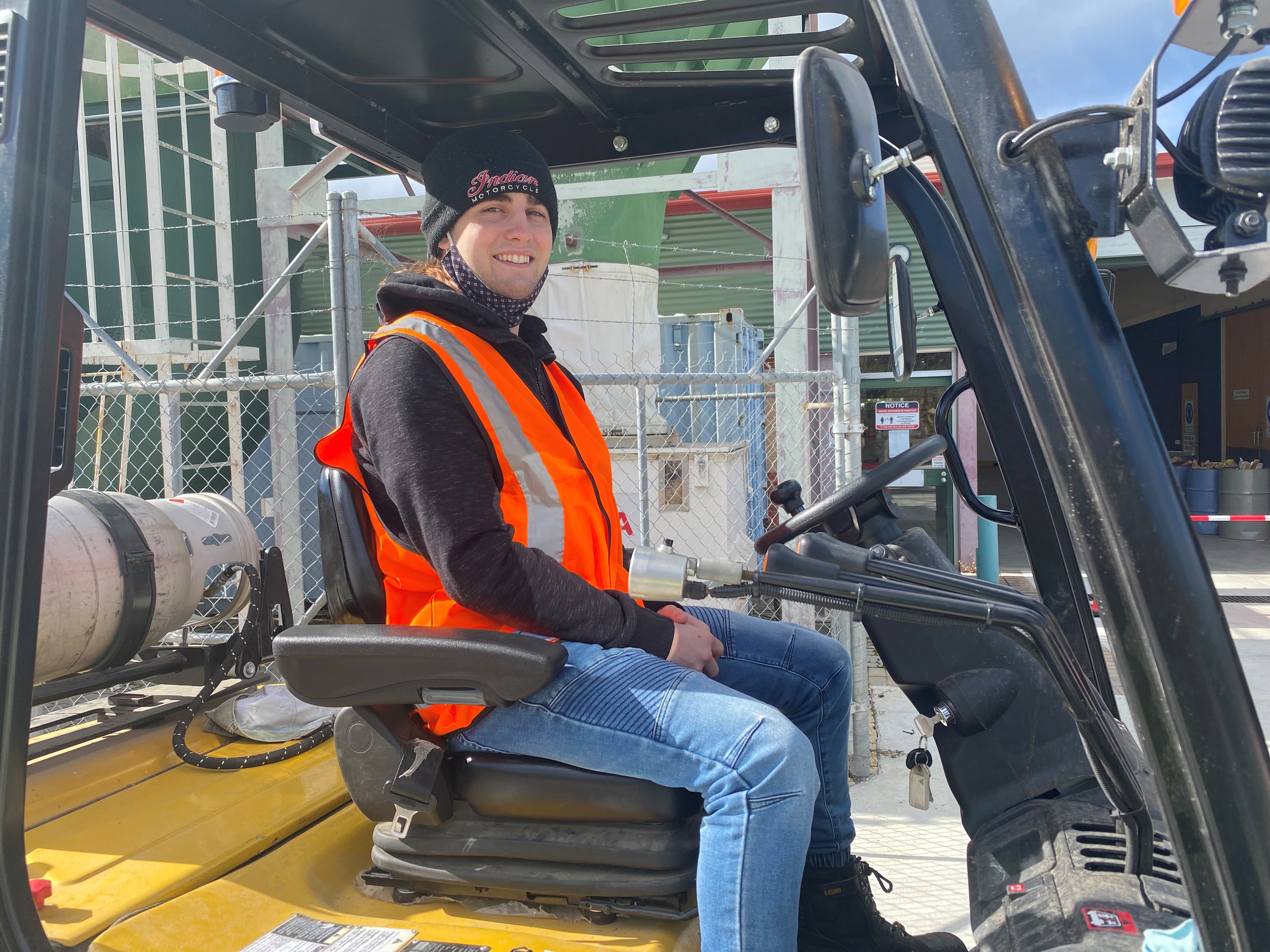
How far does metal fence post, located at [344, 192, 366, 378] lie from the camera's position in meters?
3.82

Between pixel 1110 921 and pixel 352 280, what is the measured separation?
3515 mm

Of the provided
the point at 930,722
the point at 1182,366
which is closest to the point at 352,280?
the point at 930,722

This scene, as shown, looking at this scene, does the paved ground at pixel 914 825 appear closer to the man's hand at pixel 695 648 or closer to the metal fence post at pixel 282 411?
the man's hand at pixel 695 648

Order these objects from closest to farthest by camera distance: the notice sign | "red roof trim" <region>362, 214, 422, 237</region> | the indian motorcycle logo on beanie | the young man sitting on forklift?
the young man sitting on forklift
the indian motorcycle logo on beanie
the notice sign
"red roof trim" <region>362, 214, 422, 237</region>

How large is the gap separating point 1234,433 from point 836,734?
14.9 meters

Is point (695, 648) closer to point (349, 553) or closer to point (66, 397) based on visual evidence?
point (349, 553)

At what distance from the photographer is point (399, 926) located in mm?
1550

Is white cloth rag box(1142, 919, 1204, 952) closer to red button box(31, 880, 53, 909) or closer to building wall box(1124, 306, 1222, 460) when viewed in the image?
red button box(31, 880, 53, 909)

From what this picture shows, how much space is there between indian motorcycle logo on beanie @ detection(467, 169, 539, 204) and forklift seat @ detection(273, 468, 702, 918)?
950 millimetres

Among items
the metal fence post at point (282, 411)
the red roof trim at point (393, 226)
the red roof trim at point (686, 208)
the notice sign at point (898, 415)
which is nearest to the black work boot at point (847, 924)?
the metal fence post at point (282, 411)

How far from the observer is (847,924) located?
1.86 metres

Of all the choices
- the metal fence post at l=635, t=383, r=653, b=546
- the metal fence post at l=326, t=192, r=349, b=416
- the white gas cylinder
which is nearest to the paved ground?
the metal fence post at l=635, t=383, r=653, b=546

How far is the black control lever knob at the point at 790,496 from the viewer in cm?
211

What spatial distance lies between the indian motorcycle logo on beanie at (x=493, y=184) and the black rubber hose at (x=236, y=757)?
A: 1.20m
